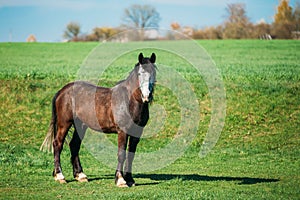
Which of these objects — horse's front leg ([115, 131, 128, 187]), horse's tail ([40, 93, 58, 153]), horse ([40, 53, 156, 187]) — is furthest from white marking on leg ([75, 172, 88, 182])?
horse's tail ([40, 93, 58, 153])

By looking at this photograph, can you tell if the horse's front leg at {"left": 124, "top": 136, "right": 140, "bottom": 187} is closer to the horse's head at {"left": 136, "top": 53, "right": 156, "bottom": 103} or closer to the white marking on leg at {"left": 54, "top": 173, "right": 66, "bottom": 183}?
the horse's head at {"left": 136, "top": 53, "right": 156, "bottom": 103}

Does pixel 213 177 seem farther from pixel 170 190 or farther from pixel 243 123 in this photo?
pixel 243 123

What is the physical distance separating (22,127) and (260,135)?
943 cm

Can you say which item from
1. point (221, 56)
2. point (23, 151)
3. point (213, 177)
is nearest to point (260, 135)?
point (213, 177)

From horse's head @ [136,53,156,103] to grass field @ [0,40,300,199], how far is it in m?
1.97

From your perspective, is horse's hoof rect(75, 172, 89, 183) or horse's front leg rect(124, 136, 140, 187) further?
horse's hoof rect(75, 172, 89, 183)

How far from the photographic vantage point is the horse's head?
→ 34.2 feet

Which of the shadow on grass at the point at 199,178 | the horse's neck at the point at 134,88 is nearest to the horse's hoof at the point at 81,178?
the shadow on grass at the point at 199,178

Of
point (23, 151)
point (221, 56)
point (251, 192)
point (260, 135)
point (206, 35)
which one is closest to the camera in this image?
point (251, 192)

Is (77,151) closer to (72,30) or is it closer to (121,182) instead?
(121,182)

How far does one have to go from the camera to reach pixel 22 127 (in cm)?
2077

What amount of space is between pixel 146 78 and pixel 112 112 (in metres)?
1.52

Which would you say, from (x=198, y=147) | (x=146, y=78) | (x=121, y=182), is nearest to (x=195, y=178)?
(x=121, y=182)

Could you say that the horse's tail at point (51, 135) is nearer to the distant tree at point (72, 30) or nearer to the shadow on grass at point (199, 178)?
the shadow on grass at point (199, 178)
